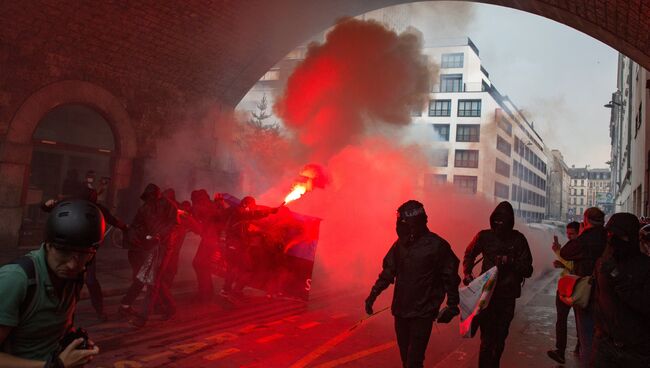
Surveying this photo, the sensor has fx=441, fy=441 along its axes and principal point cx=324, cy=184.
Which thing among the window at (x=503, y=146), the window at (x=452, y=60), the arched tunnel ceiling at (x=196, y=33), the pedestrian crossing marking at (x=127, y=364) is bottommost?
the pedestrian crossing marking at (x=127, y=364)

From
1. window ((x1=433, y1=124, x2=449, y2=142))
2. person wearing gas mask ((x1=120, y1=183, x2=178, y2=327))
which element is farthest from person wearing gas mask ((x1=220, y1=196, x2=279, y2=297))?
window ((x1=433, y1=124, x2=449, y2=142))

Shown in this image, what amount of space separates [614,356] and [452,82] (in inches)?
1770

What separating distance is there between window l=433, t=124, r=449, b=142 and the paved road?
38.5m

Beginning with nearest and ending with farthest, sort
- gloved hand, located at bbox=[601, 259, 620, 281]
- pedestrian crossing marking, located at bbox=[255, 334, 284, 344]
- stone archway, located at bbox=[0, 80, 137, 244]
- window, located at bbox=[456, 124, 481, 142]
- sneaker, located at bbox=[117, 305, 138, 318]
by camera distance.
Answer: gloved hand, located at bbox=[601, 259, 620, 281] < pedestrian crossing marking, located at bbox=[255, 334, 284, 344] < sneaker, located at bbox=[117, 305, 138, 318] < stone archway, located at bbox=[0, 80, 137, 244] < window, located at bbox=[456, 124, 481, 142]

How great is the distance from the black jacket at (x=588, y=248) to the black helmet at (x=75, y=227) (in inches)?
167

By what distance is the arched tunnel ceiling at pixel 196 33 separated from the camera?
26.0 ft

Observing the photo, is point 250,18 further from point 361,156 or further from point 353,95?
point 361,156

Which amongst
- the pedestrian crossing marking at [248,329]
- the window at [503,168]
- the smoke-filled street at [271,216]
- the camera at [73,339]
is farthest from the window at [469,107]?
the camera at [73,339]

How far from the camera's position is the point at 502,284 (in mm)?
4238

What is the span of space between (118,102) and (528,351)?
1070cm

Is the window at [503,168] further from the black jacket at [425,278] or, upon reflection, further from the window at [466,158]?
the black jacket at [425,278]

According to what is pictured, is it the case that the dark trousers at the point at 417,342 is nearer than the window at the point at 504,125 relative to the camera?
Yes

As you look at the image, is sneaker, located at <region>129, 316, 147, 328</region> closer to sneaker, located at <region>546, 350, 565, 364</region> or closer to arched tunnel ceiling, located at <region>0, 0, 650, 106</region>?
sneaker, located at <region>546, 350, 565, 364</region>

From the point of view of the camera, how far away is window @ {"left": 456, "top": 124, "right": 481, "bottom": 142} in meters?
43.3
